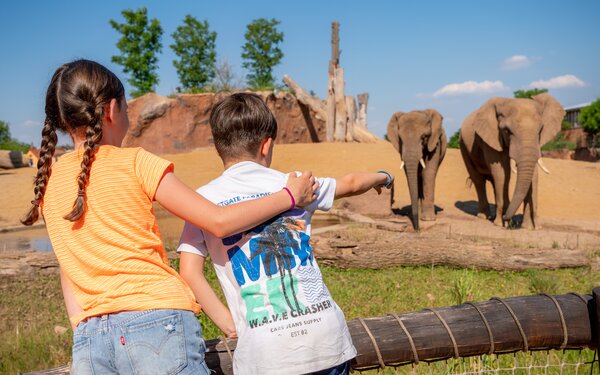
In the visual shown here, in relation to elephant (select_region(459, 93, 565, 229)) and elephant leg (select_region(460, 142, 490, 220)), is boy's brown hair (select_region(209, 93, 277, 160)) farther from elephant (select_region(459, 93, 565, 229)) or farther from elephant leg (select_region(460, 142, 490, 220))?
elephant leg (select_region(460, 142, 490, 220))

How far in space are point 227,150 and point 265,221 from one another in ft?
1.04

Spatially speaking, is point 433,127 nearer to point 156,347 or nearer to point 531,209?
point 531,209

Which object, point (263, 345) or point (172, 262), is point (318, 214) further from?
point (263, 345)

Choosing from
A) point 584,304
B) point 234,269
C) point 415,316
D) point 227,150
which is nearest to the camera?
point 234,269

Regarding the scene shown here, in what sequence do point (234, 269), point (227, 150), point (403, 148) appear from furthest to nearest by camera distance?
point (403, 148) → point (227, 150) → point (234, 269)

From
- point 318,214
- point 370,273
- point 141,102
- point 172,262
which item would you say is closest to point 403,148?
point 318,214

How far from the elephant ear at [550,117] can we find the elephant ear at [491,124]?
2.56 ft

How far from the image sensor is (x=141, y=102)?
87.5ft

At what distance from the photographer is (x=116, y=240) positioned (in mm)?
1930

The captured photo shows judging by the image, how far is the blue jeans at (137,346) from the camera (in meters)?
1.81

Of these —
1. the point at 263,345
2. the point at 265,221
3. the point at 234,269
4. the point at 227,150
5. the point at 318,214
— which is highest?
the point at 227,150

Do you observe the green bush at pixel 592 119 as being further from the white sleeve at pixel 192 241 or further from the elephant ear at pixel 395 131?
the white sleeve at pixel 192 241

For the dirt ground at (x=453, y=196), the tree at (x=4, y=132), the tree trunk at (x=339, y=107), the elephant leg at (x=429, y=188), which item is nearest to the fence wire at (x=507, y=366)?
the dirt ground at (x=453, y=196)

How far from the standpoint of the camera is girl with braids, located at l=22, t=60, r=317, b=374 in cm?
184
